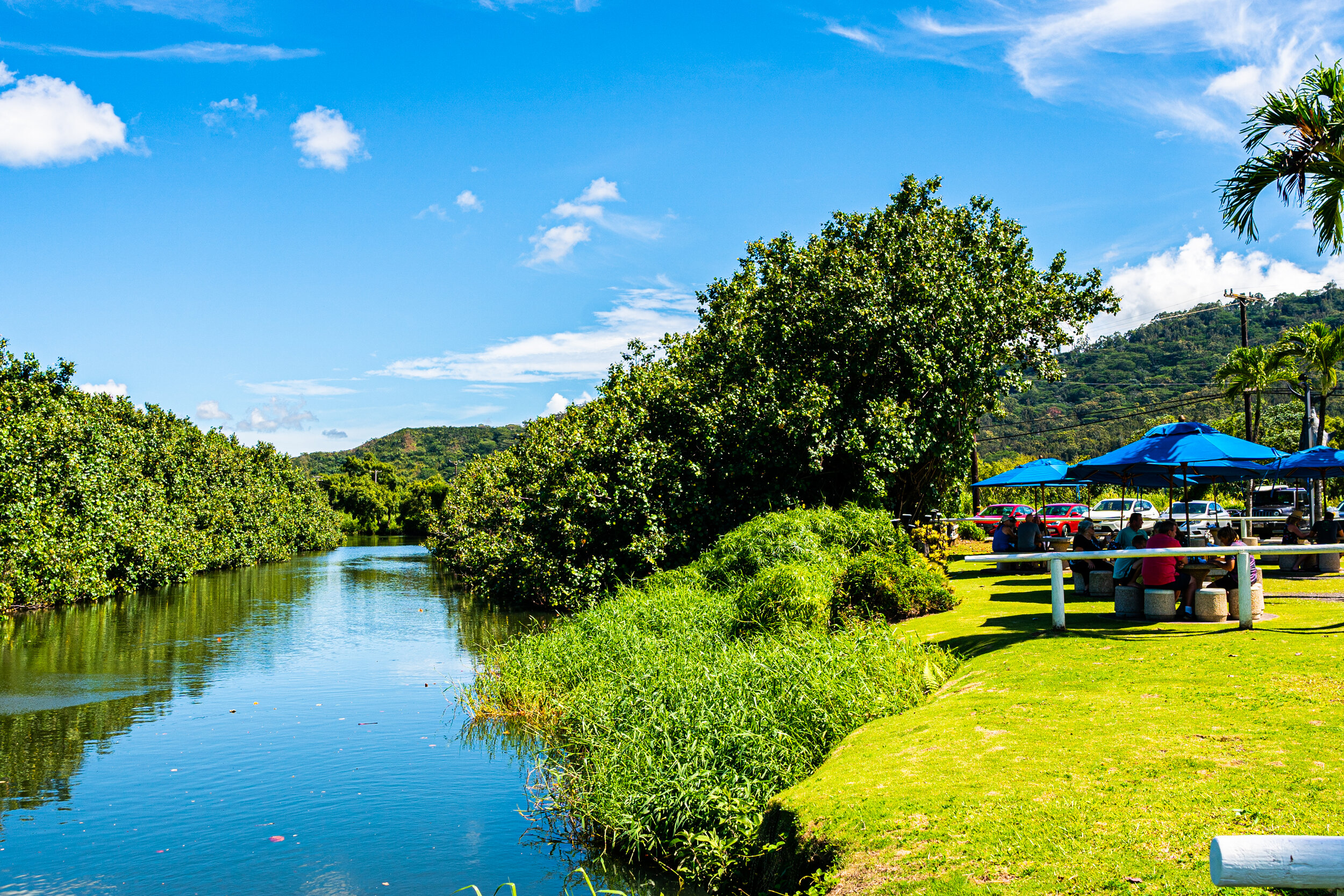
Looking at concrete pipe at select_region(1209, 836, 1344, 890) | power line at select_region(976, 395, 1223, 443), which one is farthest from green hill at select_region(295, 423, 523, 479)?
concrete pipe at select_region(1209, 836, 1344, 890)

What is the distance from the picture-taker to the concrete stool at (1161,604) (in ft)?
37.9

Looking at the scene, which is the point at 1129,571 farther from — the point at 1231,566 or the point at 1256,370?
the point at 1256,370

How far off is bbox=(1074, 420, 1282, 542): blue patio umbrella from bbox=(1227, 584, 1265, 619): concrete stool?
3486 millimetres

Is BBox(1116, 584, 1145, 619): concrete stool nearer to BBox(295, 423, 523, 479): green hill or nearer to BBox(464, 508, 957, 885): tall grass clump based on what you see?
BBox(464, 508, 957, 885): tall grass clump

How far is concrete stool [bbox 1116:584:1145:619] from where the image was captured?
11969mm

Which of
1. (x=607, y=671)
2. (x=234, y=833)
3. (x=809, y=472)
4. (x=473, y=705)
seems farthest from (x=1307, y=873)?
(x=809, y=472)

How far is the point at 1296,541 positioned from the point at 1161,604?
7451mm

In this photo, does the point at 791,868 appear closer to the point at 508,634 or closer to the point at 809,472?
the point at 809,472

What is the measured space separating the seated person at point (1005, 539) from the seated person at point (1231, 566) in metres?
7.21

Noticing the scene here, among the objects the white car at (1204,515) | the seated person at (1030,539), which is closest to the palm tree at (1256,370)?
the white car at (1204,515)

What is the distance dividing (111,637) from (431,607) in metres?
10.7

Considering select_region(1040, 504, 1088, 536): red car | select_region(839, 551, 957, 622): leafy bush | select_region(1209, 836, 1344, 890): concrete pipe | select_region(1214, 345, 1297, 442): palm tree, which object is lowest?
select_region(839, 551, 957, 622): leafy bush

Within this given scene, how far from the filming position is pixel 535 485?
99.8 ft

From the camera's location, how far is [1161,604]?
38.1ft
